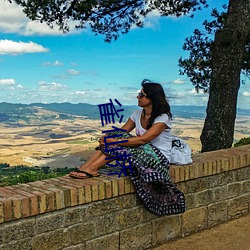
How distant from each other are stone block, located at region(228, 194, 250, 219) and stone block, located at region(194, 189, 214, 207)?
13.7 inches

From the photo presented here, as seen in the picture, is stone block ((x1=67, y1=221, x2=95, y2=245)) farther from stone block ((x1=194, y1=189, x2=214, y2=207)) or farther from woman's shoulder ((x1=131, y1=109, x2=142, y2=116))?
stone block ((x1=194, y1=189, x2=214, y2=207))

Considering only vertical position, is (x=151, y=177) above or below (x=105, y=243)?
above

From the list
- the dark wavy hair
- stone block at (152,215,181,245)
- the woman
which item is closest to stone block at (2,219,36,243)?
the woman

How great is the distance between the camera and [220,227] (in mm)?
4320

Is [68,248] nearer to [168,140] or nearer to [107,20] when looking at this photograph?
[168,140]

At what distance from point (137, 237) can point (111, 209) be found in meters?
0.42

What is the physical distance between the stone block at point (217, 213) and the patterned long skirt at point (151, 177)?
0.67 m

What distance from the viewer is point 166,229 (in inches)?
152

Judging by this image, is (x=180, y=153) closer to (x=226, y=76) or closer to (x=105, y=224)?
(x=105, y=224)

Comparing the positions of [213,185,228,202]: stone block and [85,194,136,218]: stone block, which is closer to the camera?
[85,194,136,218]: stone block

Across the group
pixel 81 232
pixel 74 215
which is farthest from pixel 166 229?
pixel 74 215

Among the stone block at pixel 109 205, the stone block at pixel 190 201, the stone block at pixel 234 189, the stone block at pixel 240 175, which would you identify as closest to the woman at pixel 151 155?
the stone block at pixel 109 205

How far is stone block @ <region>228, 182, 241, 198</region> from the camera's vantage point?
4500mm

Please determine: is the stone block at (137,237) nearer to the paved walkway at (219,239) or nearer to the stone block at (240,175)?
the paved walkway at (219,239)
